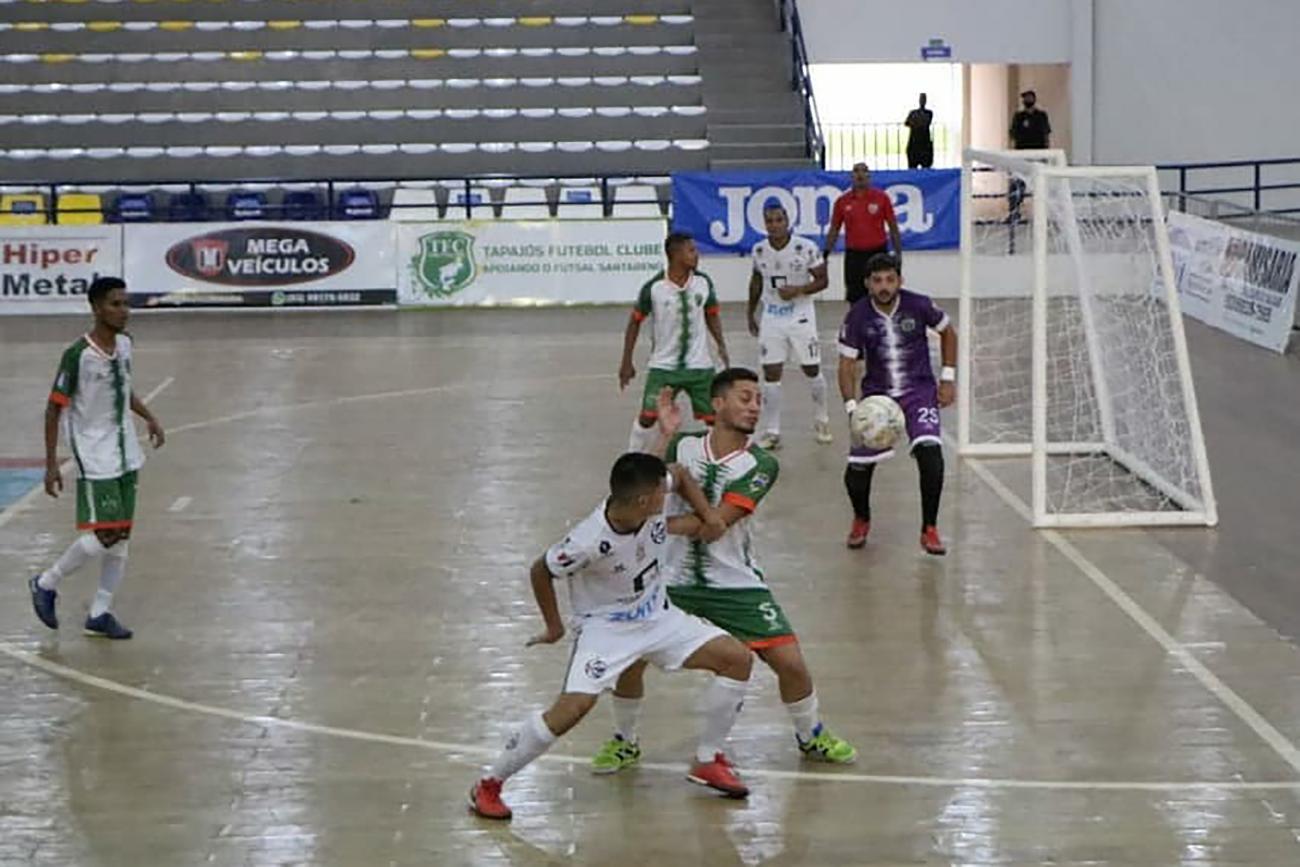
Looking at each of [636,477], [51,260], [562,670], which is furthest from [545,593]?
[51,260]

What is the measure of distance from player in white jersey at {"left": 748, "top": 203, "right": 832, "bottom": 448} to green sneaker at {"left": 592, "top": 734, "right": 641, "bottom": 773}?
845 cm

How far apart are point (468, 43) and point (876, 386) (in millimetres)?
25210

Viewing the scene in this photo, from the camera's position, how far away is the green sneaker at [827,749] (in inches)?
399

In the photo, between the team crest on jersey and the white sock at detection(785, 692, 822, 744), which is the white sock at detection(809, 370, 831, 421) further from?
the team crest on jersey

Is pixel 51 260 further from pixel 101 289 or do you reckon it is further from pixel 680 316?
pixel 101 289

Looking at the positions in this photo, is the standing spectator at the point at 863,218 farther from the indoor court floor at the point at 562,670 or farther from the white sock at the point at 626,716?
the white sock at the point at 626,716

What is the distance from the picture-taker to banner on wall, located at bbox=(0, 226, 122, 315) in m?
29.3

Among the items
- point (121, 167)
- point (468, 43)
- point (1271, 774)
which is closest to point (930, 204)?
point (468, 43)

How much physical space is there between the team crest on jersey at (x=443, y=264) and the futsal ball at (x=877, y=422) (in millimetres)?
16395

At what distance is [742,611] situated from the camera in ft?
32.3

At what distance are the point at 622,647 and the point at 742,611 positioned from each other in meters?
0.87

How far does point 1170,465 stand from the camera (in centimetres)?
1647

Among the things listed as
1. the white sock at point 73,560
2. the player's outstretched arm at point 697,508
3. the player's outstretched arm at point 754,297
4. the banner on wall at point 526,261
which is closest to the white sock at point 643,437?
the player's outstretched arm at point 754,297

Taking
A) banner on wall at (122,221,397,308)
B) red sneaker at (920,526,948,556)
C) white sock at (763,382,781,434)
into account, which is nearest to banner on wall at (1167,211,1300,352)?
white sock at (763,382,781,434)
